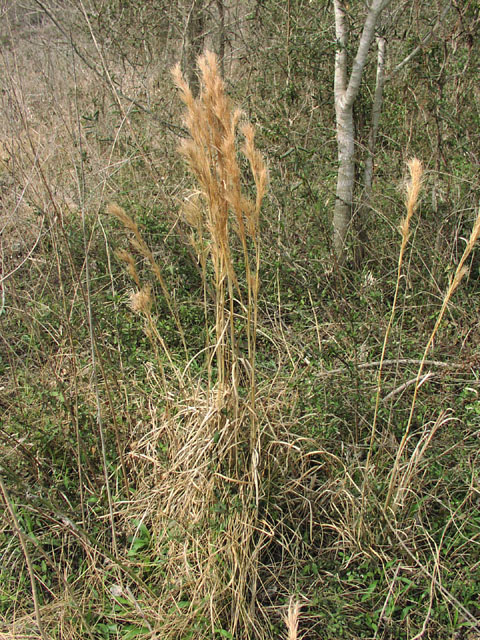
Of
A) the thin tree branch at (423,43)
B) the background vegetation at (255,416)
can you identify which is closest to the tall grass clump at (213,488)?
the background vegetation at (255,416)

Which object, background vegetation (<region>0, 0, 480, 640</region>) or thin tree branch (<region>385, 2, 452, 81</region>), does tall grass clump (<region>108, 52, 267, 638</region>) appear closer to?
background vegetation (<region>0, 0, 480, 640</region>)

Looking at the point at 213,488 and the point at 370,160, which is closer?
the point at 213,488

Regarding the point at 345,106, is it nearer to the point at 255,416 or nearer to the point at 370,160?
the point at 370,160

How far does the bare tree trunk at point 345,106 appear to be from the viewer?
124 inches

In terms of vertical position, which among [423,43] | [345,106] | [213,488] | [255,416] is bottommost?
[213,488]

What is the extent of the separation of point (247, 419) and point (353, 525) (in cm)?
59

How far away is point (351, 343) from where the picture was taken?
112 inches

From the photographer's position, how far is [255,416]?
6.68 feet

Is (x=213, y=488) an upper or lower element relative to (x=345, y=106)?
lower

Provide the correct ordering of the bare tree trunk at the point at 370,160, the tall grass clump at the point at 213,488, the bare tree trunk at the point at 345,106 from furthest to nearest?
the bare tree trunk at the point at 370,160 → the bare tree trunk at the point at 345,106 → the tall grass clump at the point at 213,488

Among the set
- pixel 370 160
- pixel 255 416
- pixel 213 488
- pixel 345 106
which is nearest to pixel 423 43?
pixel 345 106

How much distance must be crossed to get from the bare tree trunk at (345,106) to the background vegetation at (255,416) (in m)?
0.16

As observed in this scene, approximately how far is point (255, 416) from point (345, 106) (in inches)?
91.0

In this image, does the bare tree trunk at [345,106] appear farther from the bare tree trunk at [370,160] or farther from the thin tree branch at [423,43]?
the thin tree branch at [423,43]
